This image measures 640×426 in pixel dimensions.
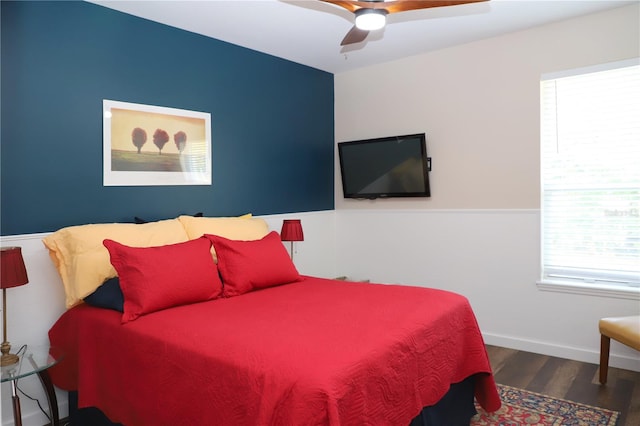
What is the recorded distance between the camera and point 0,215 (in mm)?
2562

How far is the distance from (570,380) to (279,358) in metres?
2.47

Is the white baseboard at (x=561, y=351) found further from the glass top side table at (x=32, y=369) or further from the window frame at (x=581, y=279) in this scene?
the glass top side table at (x=32, y=369)

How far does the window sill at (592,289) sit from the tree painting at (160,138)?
3156mm

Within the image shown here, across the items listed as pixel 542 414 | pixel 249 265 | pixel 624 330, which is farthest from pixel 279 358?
pixel 624 330

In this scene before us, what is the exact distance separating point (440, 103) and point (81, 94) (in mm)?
2956

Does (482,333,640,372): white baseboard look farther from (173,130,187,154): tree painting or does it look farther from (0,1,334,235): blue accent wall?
(173,130,187,154): tree painting

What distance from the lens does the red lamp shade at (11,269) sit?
2.26 m

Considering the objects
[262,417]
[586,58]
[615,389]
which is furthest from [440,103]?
[262,417]

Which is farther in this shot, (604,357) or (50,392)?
(604,357)

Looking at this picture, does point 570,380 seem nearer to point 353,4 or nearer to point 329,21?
point 353,4

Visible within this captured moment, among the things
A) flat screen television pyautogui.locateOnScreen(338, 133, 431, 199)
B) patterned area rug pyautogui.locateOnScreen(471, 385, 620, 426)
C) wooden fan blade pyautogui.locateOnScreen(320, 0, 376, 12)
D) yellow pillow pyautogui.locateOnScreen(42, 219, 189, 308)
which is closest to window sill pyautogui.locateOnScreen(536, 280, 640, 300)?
patterned area rug pyautogui.locateOnScreen(471, 385, 620, 426)

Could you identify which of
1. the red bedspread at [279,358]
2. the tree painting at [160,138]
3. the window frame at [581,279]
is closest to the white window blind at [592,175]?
the window frame at [581,279]

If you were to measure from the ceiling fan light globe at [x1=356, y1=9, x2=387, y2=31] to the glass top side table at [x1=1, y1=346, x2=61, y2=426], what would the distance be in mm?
2336

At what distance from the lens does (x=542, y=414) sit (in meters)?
2.68
